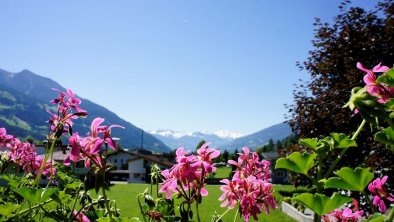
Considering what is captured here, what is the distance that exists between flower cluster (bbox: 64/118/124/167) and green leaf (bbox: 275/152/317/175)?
0.54 metres

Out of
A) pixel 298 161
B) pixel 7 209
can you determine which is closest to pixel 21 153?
pixel 7 209

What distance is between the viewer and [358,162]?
9789mm

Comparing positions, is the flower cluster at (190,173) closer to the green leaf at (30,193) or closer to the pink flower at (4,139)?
the green leaf at (30,193)

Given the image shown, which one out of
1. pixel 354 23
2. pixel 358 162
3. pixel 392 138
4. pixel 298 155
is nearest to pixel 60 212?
pixel 298 155

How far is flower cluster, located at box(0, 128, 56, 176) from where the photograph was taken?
8.67ft

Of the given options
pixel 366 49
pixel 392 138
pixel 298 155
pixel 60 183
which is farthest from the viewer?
pixel 366 49

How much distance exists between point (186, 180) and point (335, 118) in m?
9.42

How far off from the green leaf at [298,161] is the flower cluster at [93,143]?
545 mm

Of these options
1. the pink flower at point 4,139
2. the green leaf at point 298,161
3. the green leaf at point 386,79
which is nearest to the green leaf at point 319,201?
the green leaf at point 298,161

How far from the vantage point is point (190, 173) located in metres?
1.39

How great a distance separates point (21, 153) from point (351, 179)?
7.33ft

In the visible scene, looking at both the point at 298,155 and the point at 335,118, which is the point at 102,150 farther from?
the point at 335,118

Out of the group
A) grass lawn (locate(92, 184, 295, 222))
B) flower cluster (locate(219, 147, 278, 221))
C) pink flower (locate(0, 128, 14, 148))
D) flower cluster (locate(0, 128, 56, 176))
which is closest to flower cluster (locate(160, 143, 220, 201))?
flower cluster (locate(219, 147, 278, 221))

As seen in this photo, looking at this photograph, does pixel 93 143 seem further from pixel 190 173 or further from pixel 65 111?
pixel 65 111
